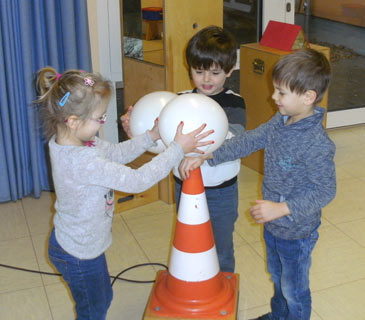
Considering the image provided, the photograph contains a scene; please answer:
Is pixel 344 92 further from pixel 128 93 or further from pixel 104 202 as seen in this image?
pixel 104 202

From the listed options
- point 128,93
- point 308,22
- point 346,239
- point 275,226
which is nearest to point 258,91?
point 128,93

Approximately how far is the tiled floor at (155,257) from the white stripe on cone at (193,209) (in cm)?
55

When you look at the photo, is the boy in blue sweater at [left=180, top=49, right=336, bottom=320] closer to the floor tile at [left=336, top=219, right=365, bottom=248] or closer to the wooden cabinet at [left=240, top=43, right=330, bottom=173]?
the floor tile at [left=336, top=219, right=365, bottom=248]

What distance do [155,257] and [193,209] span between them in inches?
33.2

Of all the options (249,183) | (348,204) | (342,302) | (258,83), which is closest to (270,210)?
(342,302)

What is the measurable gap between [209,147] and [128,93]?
160cm

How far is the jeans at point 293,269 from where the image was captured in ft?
5.26

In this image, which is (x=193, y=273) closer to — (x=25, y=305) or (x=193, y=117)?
(x=193, y=117)

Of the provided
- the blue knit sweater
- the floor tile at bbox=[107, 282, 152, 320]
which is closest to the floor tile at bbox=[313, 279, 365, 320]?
the blue knit sweater

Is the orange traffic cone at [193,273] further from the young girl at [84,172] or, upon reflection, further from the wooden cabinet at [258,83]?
the wooden cabinet at [258,83]

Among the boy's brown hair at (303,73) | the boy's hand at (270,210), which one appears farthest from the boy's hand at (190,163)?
the boy's brown hair at (303,73)

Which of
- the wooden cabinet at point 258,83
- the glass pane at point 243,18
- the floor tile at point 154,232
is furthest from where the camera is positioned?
the glass pane at point 243,18

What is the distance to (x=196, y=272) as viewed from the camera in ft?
5.47

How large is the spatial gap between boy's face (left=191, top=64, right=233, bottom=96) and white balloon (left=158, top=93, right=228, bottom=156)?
9.3 inches
